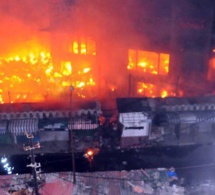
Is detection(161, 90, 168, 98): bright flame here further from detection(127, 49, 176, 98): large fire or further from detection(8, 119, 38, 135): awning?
detection(8, 119, 38, 135): awning

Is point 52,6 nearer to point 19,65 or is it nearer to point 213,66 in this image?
point 19,65

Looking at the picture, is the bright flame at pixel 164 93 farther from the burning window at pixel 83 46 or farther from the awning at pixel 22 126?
the awning at pixel 22 126

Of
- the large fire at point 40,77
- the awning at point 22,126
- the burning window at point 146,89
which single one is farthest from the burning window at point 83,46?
the awning at point 22,126

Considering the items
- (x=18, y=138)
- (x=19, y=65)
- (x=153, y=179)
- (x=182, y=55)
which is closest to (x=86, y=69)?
(x=19, y=65)

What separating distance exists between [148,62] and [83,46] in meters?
6.48

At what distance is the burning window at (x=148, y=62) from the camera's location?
2694 centimetres

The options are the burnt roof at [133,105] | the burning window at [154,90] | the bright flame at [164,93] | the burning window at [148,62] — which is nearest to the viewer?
the burnt roof at [133,105]

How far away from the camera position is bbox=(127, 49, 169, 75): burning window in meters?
26.9

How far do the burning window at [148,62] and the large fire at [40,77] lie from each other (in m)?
4.70

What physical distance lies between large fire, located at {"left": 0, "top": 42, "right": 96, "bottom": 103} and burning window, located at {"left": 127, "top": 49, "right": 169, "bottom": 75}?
15.4 ft

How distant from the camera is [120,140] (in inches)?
848

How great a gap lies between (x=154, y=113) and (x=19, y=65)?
15.7m

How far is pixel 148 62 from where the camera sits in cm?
2769

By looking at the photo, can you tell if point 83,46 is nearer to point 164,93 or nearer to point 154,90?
point 154,90
